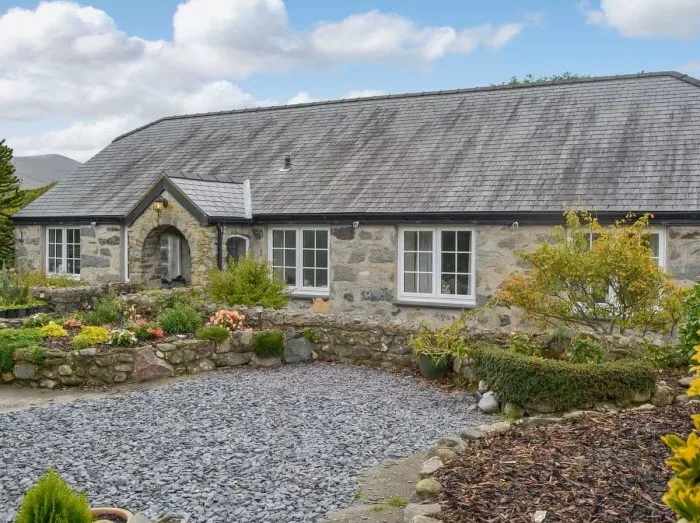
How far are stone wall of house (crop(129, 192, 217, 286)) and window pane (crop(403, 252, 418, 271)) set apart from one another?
4.42 meters

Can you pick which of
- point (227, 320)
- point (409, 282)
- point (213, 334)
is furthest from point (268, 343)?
point (409, 282)

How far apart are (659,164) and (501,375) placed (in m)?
8.03

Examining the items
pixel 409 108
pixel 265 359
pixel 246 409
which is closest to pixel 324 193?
pixel 409 108

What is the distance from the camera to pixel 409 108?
20.3 meters

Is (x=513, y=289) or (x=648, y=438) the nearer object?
(x=648, y=438)

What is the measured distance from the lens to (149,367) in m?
11.0

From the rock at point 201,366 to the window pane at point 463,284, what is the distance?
6.01 metres

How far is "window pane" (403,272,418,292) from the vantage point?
52.2 ft

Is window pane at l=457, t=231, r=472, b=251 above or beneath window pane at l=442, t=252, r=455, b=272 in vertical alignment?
above

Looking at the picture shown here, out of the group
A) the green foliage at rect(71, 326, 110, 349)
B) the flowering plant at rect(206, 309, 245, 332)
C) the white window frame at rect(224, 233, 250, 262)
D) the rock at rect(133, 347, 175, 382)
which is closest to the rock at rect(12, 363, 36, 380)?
the green foliage at rect(71, 326, 110, 349)

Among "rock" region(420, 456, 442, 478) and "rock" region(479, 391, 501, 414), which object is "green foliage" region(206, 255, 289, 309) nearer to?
"rock" region(479, 391, 501, 414)

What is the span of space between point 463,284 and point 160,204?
732 cm

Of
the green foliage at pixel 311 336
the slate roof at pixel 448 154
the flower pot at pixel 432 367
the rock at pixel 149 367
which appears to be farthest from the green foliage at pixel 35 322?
the flower pot at pixel 432 367

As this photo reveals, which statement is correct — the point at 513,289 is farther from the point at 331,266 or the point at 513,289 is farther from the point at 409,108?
the point at 409,108
